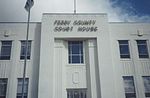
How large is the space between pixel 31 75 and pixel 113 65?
7.32 metres

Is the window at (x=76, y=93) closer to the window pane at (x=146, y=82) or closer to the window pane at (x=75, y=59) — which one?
the window pane at (x=75, y=59)

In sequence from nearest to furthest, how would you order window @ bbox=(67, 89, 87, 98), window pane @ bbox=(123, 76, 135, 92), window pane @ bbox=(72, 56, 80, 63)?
window @ bbox=(67, 89, 87, 98) < window pane @ bbox=(123, 76, 135, 92) < window pane @ bbox=(72, 56, 80, 63)

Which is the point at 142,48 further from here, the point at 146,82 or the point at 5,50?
the point at 5,50

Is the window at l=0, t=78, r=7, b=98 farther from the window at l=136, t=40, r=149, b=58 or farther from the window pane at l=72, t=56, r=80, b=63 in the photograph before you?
the window at l=136, t=40, r=149, b=58

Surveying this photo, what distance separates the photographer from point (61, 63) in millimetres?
18859

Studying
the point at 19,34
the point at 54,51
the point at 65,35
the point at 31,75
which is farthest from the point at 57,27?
the point at 31,75

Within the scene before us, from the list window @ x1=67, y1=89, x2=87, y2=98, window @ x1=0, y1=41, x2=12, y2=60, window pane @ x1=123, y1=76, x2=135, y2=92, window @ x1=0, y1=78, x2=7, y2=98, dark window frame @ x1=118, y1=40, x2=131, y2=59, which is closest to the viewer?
window @ x1=0, y1=78, x2=7, y2=98

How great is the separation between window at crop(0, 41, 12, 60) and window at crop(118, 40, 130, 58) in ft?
34.2

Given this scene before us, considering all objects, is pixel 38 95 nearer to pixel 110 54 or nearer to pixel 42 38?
pixel 42 38

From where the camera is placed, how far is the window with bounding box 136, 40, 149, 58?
66.0ft

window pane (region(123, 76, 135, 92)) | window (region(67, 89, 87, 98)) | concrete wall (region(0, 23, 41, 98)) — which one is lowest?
window (region(67, 89, 87, 98))

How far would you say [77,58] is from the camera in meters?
19.7

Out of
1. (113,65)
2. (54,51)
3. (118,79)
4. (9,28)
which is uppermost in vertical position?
(9,28)

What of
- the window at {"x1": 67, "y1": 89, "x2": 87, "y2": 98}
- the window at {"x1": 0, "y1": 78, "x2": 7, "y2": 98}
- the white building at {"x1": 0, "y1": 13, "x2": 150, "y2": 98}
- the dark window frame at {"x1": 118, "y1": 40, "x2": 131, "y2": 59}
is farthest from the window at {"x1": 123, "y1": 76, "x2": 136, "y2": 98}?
the window at {"x1": 0, "y1": 78, "x2": 7, "y2": 98}
